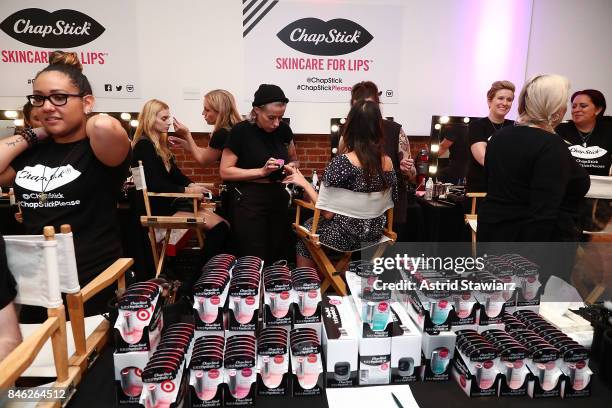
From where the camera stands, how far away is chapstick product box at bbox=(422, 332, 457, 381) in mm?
1140

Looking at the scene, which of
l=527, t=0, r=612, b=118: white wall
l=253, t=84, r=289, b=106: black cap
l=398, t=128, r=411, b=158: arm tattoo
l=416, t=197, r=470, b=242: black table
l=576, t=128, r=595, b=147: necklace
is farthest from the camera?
l=527, t=0, r=612, b=118: white wall

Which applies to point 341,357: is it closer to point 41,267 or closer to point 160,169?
point 41,267

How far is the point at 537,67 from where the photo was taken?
464 cm

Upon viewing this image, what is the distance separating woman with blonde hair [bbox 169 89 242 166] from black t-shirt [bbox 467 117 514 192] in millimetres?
1938

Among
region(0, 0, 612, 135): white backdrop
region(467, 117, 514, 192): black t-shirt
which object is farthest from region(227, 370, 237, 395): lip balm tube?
region(0, 0, 612, 135): white backdrop

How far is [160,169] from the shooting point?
129 inches

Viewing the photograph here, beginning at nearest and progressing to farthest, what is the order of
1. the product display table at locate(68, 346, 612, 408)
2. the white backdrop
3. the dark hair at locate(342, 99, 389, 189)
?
the product display table at locate(68, 346, 612, 408) < the dark hair at locate(342, 99, 389, 189) < the white backdrop

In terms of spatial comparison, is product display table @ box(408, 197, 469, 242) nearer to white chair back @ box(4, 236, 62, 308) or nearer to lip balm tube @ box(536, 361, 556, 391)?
lip balm tube @ box(536, 361, 556, 391)

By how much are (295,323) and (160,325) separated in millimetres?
393

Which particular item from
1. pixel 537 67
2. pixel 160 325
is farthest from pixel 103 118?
pixel 537 67

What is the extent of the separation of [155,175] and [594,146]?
3.39m

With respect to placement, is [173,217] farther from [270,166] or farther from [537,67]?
[537,67]

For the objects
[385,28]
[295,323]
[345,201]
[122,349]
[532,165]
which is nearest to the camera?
[122,349]

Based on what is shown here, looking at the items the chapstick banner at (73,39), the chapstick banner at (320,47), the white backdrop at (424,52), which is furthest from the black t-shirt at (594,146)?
the chapstick banner at (73,39)
